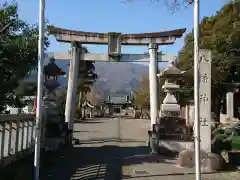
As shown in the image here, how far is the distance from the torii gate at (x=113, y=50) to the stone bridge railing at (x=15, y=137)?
23.9ft

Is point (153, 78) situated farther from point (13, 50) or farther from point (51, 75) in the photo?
point (13, 50)

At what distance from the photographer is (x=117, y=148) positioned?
1962 centimetres

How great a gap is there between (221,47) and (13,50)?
61.7 ft

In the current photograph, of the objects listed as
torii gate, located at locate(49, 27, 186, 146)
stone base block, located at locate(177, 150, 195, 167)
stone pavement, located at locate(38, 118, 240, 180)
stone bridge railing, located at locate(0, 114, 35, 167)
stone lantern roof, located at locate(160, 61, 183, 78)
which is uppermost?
torii gate, located at locate(49, 27, 186, 146)

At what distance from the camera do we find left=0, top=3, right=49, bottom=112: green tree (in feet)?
38.3

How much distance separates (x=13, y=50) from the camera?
38.9 feet

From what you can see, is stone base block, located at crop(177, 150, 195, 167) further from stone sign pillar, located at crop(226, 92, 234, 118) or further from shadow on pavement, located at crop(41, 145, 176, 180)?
stone sign pillar, located at crop(226, 92, 234, 118)

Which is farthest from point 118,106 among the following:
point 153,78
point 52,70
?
point 52,70

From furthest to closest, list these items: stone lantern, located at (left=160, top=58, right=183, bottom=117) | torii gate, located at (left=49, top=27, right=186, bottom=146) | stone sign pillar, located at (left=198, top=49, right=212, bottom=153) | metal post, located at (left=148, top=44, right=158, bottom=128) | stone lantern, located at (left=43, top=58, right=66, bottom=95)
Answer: metal post, located at (left=148, top=44, right=158, bottom=128), torii gate, located at (left=49, top=27, right=186, bottom=146), stone lantern, located at (left=160, top=58, right=183, bottom=117), stone lantern, located at (left=43, top=58, right=66, bottom=95), stone sign pillar, located at (left=198, top=49, right=212, bottom=153)

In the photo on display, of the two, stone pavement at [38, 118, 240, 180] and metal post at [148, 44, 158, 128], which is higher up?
metal post at [148, 44, 158, 128]

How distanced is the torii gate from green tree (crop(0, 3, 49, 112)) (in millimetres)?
9003

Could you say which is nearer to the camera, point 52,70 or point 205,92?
point 205,92

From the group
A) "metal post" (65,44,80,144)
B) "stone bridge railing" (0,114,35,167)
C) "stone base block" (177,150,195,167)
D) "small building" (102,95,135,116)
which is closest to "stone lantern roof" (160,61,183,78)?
"metal post" (65,44,80,144)

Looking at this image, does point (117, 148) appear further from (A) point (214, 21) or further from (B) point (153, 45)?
(A) point (214, 21)
